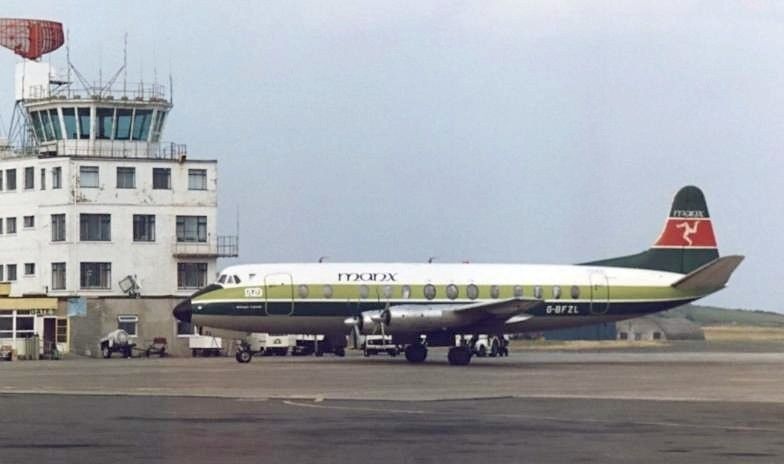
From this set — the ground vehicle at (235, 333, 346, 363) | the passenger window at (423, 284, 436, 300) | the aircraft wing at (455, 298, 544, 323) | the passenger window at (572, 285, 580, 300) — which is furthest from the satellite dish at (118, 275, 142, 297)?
the passenger window at (572, 285, 580, 300)

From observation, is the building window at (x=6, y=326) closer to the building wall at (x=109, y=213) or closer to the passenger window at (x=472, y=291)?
the building wall at (x=109, y=213)

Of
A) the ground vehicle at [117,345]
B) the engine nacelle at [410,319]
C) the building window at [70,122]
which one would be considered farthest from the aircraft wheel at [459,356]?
the building window at [70,122]

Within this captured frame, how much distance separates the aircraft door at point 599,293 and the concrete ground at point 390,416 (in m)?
10.4

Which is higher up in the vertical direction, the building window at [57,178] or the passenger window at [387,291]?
the building window at [57,178]

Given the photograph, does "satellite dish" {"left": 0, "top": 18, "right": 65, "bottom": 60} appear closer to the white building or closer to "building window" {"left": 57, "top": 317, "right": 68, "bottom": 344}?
the white building

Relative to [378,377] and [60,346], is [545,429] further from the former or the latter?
[60,346]

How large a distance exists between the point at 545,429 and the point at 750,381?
20943 mm

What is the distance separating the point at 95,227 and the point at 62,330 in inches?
262

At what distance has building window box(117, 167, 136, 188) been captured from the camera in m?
82.6

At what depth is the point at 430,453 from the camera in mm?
21906

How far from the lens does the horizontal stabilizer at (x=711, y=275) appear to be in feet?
199

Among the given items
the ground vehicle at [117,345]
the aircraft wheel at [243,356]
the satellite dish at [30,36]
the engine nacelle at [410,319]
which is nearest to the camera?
the engine nacelle at [410,319]

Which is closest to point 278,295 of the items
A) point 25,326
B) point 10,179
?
point 25,326

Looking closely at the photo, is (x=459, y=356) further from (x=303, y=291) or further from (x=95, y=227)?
(x=95, y=227)
